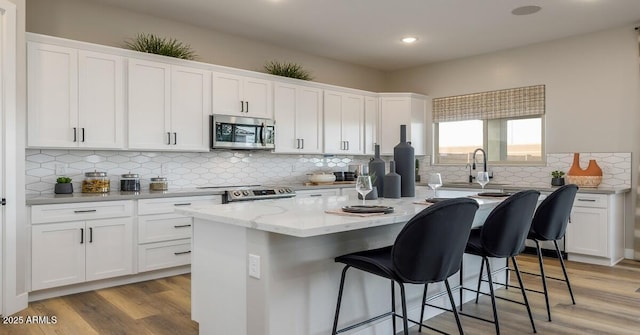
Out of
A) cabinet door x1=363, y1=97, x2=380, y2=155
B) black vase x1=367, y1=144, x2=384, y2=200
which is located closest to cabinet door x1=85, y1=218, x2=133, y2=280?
black vase x1=367, y1=144, x2=384, y2=200

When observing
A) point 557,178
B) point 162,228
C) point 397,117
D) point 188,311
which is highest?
point 397,117

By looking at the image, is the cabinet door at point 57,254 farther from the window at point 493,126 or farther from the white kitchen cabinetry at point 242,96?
the window at point 493,126

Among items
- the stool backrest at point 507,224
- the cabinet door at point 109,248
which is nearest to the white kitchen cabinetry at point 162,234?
the cabinet door at point 109,248

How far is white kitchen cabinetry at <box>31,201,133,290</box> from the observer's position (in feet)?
11.2

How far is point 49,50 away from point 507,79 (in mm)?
5322

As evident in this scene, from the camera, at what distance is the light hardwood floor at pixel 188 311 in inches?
112

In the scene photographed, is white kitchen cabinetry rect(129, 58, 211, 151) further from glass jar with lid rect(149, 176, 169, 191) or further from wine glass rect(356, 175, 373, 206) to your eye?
wine glass rect(356, 175, 373, 206)

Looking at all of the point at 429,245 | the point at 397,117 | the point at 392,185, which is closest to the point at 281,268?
the point at 429,245

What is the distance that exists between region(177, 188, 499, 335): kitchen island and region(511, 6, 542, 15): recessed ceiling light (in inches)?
100.0

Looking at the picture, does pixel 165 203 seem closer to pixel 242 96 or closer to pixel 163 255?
pixel 163 255

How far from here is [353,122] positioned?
6.23 metres

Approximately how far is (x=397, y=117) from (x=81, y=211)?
14.5 ft

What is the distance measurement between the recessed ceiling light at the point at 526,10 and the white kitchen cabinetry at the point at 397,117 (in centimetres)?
219

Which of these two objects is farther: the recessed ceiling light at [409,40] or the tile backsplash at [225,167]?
the recessed ceiling light at [409,40]
